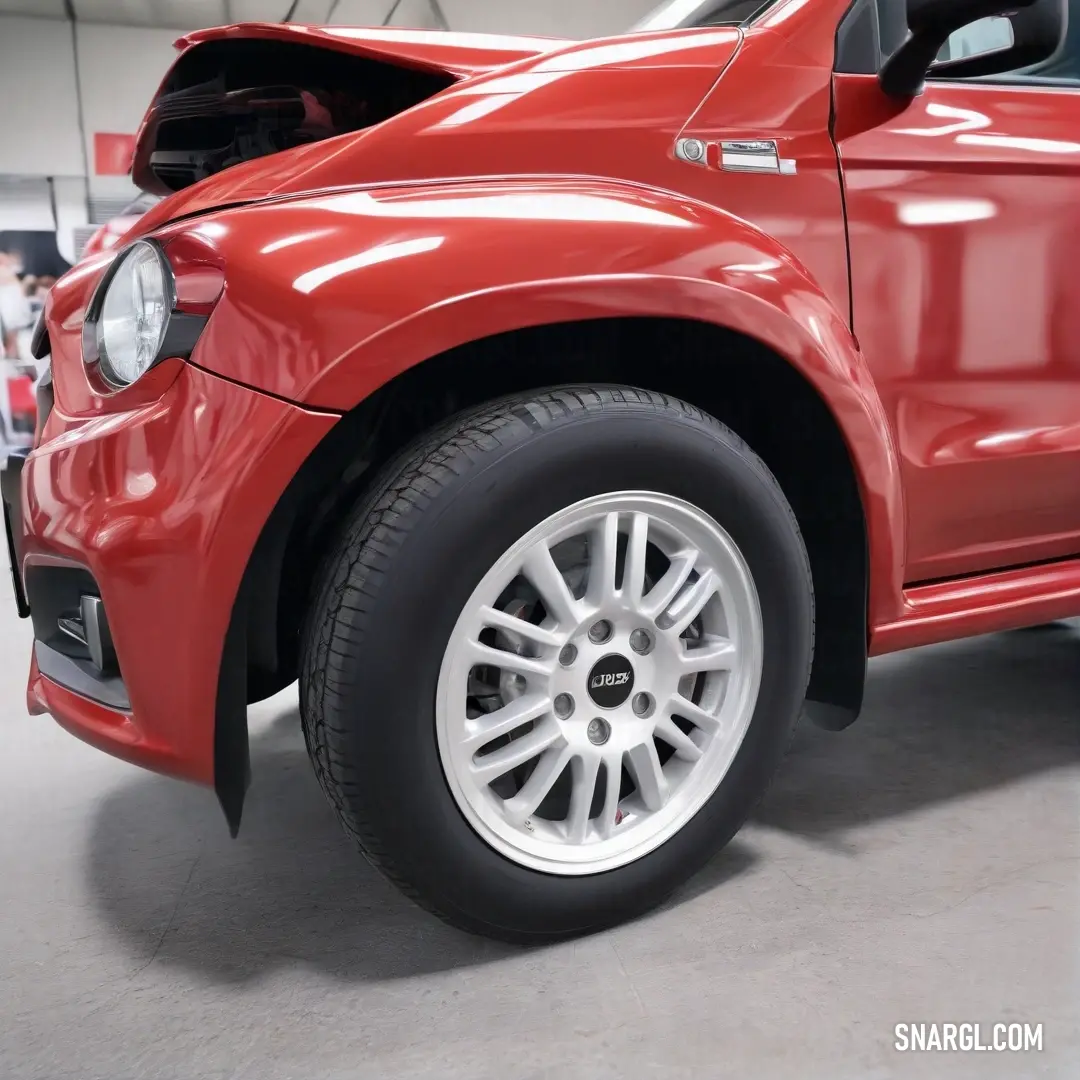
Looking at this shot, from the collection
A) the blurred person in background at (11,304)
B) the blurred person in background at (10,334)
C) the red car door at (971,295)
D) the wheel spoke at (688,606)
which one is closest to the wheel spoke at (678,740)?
the wheel spoke at (688,606)

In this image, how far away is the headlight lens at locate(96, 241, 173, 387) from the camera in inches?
40.6

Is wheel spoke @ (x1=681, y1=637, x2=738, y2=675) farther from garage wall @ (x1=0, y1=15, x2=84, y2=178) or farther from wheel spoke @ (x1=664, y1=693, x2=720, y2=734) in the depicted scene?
garage wall @ (x1=0, y1=15, x2=84, y2=178)

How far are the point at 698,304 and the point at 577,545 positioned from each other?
1.10ft

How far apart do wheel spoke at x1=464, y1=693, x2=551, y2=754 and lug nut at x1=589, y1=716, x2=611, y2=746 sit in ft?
0.24

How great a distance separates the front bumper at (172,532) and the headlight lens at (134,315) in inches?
2.4

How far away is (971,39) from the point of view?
1.64m

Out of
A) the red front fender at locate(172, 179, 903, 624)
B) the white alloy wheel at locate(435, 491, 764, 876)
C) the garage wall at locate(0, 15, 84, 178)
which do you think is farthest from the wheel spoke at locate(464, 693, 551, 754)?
the garage wall at locate(0, 15, 84, 178)

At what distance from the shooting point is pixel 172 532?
3.18ft

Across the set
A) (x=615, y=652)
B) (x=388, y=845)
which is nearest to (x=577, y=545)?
(x=615, y=652)

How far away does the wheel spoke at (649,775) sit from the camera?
119 cm

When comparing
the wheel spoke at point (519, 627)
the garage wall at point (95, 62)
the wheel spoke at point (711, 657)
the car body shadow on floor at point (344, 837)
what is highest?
the garage wall at point (95, 62)

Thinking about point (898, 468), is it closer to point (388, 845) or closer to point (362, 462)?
point (362, 462)

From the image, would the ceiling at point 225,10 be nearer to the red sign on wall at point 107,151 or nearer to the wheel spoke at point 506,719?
the red sign on wall at point 107,151

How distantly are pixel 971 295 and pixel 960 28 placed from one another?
1.15 feet
